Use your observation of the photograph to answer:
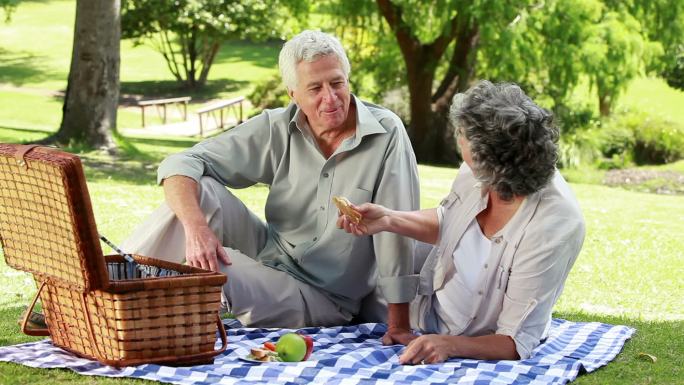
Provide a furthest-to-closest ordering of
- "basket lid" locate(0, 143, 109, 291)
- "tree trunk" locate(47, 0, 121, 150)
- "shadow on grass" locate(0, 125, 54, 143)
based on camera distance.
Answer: "shadow on grass" locate(0, 125, 54, 143), "tree trunk" locate(47, 0, 121, 150), "basket lid" locate(0, 143, 109, 291)

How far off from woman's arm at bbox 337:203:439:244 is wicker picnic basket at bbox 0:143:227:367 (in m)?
0.62

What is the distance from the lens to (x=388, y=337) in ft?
14.9

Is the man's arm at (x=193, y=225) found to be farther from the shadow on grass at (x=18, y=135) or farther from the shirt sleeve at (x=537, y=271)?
the shadow on grass at (x=18, y=135)

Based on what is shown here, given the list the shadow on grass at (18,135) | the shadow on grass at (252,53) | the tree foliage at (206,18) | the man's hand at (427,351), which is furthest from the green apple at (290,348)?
the shadow on grass at (252,53)

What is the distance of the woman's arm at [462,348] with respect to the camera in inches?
165

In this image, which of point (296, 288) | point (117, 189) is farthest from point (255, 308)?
point (117, 189)

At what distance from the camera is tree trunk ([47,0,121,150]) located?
1282 cm

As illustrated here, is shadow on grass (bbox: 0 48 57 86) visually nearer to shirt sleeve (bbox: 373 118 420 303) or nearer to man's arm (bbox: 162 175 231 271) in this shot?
man's arm (bbox: 162 175 231 271)

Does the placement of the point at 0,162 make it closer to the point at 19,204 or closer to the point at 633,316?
the point at 19,204

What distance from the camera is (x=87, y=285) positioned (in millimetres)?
3838

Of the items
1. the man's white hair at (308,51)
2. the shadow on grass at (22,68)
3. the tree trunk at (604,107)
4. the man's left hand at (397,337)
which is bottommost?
the shadow on grass at (22,68)

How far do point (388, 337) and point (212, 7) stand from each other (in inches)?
912

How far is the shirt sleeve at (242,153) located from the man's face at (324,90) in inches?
13.2

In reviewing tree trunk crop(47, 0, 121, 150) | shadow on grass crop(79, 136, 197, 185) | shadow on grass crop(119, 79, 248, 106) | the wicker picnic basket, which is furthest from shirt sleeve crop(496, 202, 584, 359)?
shadow on grass crop(119, 79, 248, 106)
